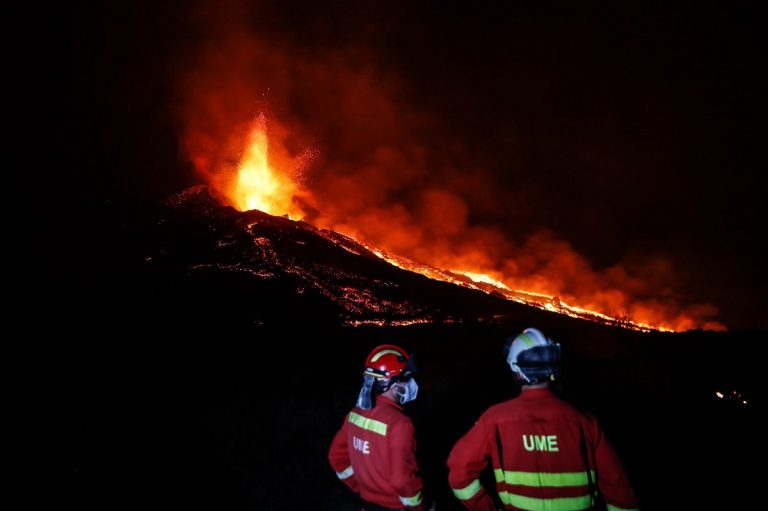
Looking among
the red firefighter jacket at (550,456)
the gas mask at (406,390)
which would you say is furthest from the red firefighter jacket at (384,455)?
the red firefighter jacket at (550,456)

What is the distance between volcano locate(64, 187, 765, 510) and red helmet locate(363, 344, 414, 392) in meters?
1.75

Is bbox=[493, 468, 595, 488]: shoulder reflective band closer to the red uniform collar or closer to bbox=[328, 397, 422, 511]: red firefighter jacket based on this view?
the red uniform collar

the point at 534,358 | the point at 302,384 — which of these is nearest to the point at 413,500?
the point at 534,358

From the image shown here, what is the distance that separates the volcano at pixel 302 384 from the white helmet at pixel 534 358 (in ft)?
7.86

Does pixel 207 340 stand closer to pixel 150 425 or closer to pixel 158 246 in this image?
pixel 150 425

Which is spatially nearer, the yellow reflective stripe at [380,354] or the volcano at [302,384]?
the yellow reflective stripe at [380,354]

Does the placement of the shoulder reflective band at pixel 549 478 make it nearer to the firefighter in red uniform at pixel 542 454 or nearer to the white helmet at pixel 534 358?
the firefighter in red uniform at pixel 542 454

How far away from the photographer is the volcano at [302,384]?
22.3 feet

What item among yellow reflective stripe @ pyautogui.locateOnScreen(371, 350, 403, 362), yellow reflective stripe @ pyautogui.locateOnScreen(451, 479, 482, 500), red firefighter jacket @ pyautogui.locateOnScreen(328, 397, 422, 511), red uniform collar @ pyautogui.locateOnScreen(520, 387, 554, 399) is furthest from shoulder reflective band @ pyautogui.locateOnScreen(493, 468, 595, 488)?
yellow reflective stripe @ pyautogui.locateOnScreen(371, 350, 403, 362)

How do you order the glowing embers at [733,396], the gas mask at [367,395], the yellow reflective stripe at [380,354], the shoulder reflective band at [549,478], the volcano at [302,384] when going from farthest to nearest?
the glowing embers at [733,396] < the volcano at [302,384] < the yellow reflective stripe at [380,354] < the gas mask at [367,395] < the shoulder reflective band at [549,478]

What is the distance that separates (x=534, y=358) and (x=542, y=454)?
1.85 ft

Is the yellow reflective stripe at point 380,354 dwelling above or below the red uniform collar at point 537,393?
above

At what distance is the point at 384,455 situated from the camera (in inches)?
135

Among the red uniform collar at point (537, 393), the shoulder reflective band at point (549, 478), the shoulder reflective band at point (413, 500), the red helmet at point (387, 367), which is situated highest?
the red helmet at point (387, 367)
